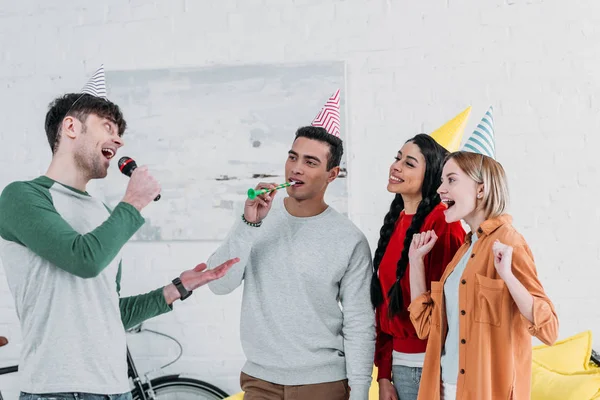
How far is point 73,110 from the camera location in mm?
1641

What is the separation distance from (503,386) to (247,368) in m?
0.69

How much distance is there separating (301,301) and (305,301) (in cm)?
1

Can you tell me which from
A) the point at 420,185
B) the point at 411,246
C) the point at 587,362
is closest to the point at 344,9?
the point at 420,185

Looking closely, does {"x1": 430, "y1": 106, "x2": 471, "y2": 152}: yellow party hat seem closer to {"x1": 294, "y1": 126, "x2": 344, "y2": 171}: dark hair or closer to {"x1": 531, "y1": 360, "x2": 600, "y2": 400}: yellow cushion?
{"x1": 294, "y1": 126, "x2": 344, "y2": 171}: dark hair

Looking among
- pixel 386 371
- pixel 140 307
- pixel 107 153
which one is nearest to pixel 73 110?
A: pixel 107 153

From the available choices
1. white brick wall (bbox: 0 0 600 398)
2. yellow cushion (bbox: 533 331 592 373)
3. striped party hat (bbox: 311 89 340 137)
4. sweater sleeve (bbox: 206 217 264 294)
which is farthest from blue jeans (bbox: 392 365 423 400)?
white brick wall (bbox: 0 0 600 398)

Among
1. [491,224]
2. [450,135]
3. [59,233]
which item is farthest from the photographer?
[450,135]

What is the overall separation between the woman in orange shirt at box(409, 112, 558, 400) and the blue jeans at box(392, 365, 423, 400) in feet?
0.38

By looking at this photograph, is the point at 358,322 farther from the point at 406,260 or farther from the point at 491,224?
the point at 491,224

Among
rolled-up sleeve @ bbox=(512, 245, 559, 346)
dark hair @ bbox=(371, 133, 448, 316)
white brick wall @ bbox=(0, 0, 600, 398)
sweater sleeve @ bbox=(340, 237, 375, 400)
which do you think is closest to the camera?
rolled-up sleeve @ bbox=(512, 245, 559, 346)

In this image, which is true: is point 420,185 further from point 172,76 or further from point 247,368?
point 172,76

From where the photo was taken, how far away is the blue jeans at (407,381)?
191 cm

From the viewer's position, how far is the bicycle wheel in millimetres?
3221

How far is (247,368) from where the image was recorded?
75.2 inches
